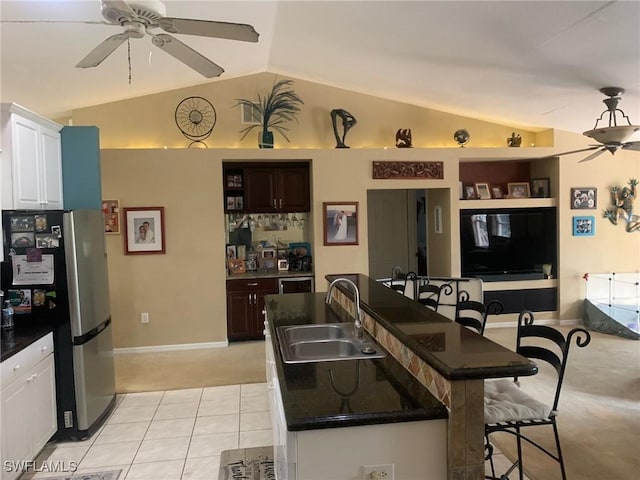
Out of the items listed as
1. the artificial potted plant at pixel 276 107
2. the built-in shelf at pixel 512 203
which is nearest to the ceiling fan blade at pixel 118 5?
the artificial potted plant at pixel 276 107

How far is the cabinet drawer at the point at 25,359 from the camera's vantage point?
2.53m

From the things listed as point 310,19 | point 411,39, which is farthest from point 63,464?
point 411,39

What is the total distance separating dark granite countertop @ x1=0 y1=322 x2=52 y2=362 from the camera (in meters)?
2.60

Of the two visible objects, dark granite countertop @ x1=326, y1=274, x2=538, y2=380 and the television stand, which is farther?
the television stand

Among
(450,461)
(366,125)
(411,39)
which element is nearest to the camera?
(450,461)

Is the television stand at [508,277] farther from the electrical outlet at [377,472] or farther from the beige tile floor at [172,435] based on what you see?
the electrical outlet at [377,472]

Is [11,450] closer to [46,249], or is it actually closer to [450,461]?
[46,249]

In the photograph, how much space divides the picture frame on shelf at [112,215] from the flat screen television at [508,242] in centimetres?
438

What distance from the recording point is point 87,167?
411 centimetres

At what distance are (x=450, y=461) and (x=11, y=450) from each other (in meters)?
2.44

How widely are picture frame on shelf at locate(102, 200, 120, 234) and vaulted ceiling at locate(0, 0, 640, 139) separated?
47.8 inches

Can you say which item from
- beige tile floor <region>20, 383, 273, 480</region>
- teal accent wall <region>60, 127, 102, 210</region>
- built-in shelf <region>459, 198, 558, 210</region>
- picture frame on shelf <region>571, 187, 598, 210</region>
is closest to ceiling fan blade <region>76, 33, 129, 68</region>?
teal accent wall <region>60, 127, 102, 210</region>

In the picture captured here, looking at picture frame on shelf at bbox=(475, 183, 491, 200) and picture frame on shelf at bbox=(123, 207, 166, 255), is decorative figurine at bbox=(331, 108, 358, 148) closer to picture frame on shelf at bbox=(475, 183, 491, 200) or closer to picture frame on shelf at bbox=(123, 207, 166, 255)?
picture frame on shelf at bbox=(475, 183, 491, 200)

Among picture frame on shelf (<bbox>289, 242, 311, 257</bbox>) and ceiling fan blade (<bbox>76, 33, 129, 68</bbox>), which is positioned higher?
ceiling fan blade (<bbox>76, 33, 129, 68</bbox>)
